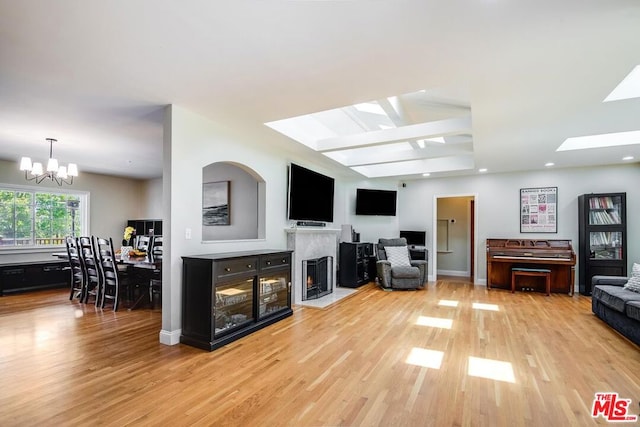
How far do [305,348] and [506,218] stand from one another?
5.77m

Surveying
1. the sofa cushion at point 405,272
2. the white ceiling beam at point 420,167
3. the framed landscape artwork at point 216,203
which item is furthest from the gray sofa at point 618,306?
the framed landscape artwork at point 216,203

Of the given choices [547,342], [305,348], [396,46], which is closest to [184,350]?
[305,348]

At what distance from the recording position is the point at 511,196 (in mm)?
6898

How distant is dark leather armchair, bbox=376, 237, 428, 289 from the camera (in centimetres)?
636

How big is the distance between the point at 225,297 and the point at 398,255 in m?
4.44

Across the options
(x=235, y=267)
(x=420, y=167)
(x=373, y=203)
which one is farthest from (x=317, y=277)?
(x=420, y=167)

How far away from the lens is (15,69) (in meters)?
2.54

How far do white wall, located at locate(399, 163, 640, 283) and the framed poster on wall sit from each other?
0.28 ft

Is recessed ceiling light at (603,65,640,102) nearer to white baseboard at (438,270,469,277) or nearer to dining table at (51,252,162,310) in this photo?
dining table at (51,252,162,310)

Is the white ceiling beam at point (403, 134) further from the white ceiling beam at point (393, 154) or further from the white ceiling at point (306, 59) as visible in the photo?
the white ceiling beam at point (393, 154)

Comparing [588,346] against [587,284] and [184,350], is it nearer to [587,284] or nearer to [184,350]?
[587,284]

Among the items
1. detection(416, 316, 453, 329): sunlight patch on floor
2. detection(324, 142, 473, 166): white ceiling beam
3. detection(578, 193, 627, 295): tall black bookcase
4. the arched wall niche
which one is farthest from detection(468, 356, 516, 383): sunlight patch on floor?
detection(578, 193, 627, 295): tall black bookcase

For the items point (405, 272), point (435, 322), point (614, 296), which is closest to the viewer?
point (614, 296)

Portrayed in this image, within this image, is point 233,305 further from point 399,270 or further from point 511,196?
point 511,196
